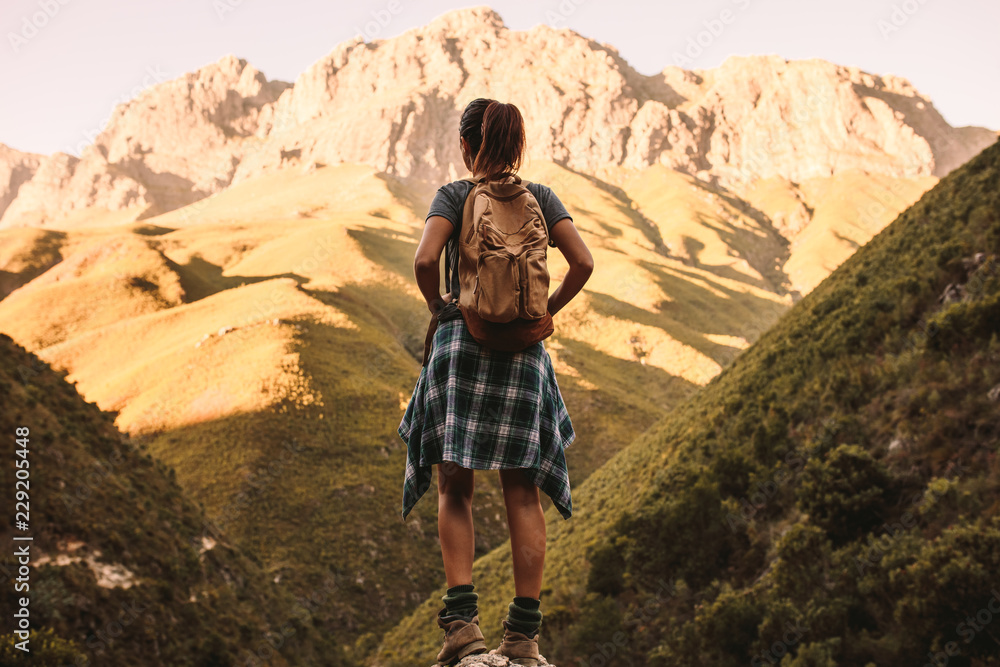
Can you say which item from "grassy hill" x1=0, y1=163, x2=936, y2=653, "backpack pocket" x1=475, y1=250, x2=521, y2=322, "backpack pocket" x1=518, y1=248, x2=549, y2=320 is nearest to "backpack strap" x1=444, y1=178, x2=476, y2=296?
"backpack pocket" x1=475, y1=250, x2=521, y2=322

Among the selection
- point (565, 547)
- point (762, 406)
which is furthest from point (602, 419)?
point (762, 406)

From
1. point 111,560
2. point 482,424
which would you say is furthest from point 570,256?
point 111,560

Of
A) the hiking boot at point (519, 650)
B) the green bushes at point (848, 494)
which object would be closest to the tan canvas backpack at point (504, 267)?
the hiking boot at point (519, 650)

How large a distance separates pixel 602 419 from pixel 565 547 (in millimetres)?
42818

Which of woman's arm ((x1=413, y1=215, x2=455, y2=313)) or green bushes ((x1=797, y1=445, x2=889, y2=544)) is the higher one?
woman's arm ((x1=413, y1=215, x2=455, y2=313))

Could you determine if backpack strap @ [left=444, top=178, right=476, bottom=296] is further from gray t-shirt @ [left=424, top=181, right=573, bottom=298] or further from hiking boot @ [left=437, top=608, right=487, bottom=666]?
hiking boot @ [left=437, top=608, right=487, bottom=666]

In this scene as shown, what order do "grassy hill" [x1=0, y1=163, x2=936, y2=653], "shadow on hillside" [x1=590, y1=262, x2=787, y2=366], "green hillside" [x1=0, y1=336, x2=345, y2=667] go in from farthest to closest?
"shadow on hillside" [x1=590, y1=262, x2=787, y2=366]
"grassy hill" [x1=0, y1=163, x2=936, y2=653]
"green hillside" [x1=0, y1=336, x2=345, y2=667]

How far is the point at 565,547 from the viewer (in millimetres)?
26578

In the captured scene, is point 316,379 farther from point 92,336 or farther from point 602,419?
point 92,336

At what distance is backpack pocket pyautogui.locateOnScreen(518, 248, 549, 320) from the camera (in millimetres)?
4656

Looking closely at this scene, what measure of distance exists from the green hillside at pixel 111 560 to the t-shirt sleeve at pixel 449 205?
14894 mm

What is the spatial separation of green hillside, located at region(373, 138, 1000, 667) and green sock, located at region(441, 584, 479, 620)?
815cm

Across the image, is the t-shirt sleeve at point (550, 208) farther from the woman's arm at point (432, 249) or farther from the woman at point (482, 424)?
the woman's arm at point (432, 249)

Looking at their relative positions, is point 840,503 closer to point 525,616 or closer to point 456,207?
point 525,616
